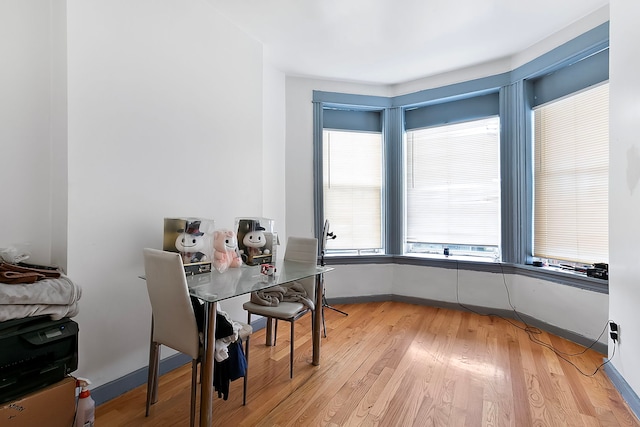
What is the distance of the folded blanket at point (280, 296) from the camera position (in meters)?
2.34

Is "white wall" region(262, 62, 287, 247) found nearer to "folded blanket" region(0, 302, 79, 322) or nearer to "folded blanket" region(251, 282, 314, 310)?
"folded blanket" region(251, 282, 314, 310)

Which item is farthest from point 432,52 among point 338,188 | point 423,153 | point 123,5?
point 123,5

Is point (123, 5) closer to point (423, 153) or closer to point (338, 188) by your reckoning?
point (338, 188)

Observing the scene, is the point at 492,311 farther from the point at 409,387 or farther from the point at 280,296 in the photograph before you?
the point at 280,296

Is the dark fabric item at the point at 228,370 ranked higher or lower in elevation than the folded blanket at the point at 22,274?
lower

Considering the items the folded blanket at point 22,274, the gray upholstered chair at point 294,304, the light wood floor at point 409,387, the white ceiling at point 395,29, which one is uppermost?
the white ceiling at point 395,29

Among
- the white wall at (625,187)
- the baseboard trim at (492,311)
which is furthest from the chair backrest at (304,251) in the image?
the white wall at (625,187)

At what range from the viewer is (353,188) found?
4.02 meters

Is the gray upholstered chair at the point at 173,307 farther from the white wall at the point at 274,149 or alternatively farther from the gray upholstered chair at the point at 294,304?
the white wall at the point at 274,149

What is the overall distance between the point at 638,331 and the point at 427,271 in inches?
82.0

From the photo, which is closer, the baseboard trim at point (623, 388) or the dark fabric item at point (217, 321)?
the dark fabric item at point (217, 321)

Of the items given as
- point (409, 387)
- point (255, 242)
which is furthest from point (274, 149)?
point (409, 387)

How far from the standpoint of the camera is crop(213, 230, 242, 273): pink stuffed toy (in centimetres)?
215

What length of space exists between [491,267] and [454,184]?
3.41 feet
